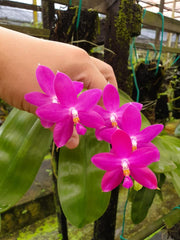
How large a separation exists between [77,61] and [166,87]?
1447mm

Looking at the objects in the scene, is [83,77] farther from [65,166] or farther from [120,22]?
[120,22]

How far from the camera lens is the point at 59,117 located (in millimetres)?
229

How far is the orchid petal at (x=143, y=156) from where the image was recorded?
218 mm

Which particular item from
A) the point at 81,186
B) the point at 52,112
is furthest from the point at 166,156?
the point at 52,112

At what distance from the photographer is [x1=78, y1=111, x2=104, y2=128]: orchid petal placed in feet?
0.76

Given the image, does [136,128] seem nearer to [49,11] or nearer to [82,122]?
[82,122]

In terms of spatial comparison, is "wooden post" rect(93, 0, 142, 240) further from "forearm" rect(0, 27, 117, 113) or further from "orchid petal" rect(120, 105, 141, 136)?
"orchid petal" rect(120, 105, 141, 136)

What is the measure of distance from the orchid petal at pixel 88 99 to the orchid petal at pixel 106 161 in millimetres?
60

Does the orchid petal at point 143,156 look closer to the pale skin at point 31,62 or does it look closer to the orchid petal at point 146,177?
the orchid petal at point 146,177

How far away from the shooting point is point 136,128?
0.79 ft

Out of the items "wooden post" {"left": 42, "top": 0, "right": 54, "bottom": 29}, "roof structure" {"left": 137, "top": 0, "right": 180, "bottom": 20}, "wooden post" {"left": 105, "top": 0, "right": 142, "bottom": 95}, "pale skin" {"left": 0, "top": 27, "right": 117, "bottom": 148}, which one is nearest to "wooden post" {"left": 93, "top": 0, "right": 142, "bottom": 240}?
"wooden post" {"left": 105, "top": 0, "right": 142, "bottom": 95}

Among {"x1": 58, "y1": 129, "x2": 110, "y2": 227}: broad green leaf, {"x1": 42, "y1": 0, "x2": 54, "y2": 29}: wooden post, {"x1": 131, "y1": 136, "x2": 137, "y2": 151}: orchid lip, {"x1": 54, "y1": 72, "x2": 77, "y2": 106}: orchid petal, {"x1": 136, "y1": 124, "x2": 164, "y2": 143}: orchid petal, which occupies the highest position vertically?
{"x1": 42, "y1": 0, "x2": 54, "y2": 29}: wooden post

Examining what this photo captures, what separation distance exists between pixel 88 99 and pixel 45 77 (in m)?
0.06

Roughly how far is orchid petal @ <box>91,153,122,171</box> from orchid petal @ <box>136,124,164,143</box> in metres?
0.05
